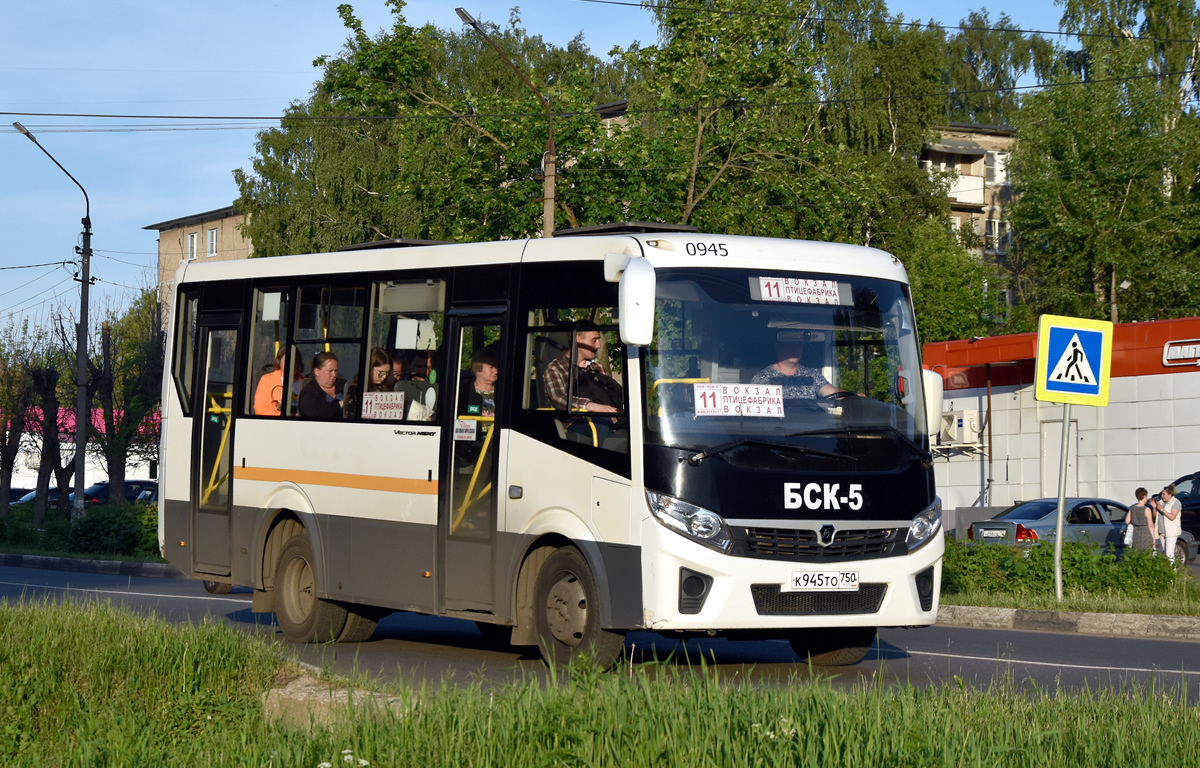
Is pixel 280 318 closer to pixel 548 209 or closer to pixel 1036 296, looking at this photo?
pixel 548 209

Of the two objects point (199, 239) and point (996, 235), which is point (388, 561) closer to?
point (996, 235)

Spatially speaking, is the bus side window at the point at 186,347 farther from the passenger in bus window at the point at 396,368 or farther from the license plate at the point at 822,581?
the license plate at the point at 822,581

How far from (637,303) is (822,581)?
6.79ft

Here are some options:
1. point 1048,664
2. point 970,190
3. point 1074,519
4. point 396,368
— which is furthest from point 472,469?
point 970,190

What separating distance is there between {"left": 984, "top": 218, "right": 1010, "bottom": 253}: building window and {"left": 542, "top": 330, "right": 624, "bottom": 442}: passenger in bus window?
63181 millimetres

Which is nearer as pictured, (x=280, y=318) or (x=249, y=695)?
(x=249, y=695)

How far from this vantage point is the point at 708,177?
123 ft

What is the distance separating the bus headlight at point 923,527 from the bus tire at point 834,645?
0.72 metres

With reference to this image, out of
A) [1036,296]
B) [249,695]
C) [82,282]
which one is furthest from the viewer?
[1036,296]

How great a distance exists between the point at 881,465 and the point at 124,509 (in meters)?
23.4

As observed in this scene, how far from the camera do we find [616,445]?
9500 millimetres

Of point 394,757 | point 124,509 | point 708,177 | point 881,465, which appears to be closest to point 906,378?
point 881,465

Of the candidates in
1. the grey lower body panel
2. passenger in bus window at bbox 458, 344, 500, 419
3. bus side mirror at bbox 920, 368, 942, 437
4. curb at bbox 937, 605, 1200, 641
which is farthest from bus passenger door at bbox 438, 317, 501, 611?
curb at bbox 937, 605, 1200, 641

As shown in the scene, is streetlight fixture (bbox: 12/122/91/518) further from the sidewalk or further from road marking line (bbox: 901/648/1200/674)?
road marking line (bbox: 901/648/1200/674)
